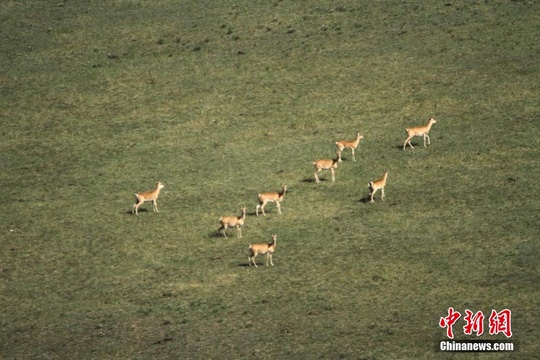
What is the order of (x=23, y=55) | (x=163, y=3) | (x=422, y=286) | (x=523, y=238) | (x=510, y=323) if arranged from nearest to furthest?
(x=510, y=323)
(x=422, y=286)
(x=523, y=238)
(x=23, y=55)
(x=163, y=3)

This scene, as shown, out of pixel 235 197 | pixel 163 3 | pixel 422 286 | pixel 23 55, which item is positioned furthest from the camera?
Answer: pixel 163 3

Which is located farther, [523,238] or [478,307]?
[523,238]

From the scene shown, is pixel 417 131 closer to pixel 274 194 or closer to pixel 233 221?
pixel 274 194

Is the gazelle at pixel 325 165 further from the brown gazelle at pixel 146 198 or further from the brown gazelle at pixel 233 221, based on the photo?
the brown gazelle at pixel 146 198

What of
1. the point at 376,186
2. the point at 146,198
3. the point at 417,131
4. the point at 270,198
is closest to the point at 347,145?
the point at 417,131

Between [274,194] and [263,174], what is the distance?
14.1ft

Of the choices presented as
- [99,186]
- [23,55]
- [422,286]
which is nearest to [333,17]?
[23,55]

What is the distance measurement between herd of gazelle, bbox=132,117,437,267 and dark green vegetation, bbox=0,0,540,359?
0.40 meters

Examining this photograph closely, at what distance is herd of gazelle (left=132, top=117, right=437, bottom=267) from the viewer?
112ft

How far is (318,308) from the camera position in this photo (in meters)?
31.3

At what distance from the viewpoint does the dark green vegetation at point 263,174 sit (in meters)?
31.0

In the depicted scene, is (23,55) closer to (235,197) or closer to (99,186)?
(99,186)

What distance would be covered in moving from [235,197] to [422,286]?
30.9ft

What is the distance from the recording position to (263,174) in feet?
138
